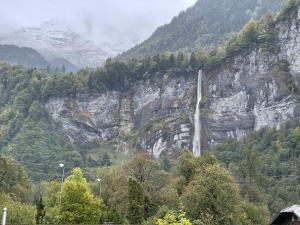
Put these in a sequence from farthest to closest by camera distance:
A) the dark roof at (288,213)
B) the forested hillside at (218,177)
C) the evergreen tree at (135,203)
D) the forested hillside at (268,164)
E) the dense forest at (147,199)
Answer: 1. the forested hillside at (268,164)
2. the evergreen tree at (135,203)
3. the forested hillside at (218,177)
4. the dense forest at (147,199)
5. the dark roof at (288,213)

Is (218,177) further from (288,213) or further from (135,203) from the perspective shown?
(288,213)

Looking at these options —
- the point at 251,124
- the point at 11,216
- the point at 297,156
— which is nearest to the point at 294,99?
the point at 251,124

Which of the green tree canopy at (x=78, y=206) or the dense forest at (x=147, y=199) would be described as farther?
the green tree canopy at (x=78, y=206)

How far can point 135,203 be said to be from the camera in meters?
87.2

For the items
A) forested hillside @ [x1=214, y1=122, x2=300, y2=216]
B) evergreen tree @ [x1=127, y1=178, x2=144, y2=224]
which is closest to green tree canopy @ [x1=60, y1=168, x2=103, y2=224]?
evergreen tree @ [x1=127, y1=178, x2=144, y2=224]

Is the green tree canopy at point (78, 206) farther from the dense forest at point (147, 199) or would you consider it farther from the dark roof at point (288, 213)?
the dark roof at point (288, 213)

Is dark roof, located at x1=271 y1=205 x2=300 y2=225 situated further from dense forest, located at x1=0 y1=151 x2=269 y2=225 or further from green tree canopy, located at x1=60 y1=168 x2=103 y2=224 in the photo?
green tree canopy, located at x1=60 y1=168 x2=103 y2=224

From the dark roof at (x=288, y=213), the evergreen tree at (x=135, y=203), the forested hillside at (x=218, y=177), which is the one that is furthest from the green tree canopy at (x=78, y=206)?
the dark roof at (x=288, y=213)

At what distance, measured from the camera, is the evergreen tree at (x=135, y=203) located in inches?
3425

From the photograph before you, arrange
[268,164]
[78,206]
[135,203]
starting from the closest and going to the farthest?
[135,203], [78,206], [268,164]

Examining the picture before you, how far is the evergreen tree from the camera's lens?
87000 millimetres

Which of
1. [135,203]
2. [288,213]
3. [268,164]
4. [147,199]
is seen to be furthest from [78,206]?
[268,164]

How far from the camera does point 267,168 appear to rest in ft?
499

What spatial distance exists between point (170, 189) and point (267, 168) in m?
65.1
